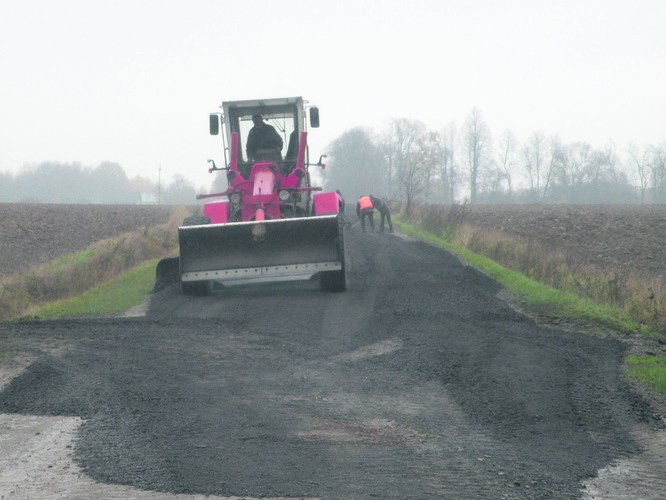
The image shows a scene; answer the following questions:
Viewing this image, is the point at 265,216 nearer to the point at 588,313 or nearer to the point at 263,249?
the point at 263,249

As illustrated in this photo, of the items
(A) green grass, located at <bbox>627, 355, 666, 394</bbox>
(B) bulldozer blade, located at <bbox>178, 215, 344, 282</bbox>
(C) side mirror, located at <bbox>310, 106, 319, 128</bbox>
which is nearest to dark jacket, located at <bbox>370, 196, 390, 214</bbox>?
(C) side mirror, located at <bbox>310, 106, 319, 128</bbox>

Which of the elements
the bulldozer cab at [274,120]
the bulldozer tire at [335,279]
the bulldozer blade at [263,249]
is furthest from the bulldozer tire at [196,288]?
the bulldozer cab at [274,120]

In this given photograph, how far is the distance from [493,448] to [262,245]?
24.1ft

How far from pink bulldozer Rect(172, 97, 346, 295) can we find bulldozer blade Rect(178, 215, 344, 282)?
0.02 metres

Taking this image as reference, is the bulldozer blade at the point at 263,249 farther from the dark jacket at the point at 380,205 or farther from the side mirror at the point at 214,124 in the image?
the dark jacket at the point at 380,205

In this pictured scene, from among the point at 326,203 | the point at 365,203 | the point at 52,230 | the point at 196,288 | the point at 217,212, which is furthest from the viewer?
the point at 52,230

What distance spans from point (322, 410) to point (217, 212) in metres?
7.76

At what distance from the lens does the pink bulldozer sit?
473 inches

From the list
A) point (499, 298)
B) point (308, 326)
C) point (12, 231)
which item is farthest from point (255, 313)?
point (12, 231)

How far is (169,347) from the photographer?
28.2 ft

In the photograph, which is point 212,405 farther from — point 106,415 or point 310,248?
point 310,248

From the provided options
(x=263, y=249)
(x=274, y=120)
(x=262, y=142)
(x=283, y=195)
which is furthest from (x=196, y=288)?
(x=274, y=120)

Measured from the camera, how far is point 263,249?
12.1m

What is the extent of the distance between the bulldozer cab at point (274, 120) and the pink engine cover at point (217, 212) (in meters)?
1.28
